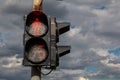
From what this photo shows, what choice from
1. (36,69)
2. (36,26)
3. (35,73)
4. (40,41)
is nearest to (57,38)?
(40,41)

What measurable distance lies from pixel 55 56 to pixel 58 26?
86cm

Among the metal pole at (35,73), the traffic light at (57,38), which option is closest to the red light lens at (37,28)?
the traffic light at (57,38)

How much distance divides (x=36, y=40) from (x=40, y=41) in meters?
0.10

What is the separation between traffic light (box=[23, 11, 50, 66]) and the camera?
7059mm

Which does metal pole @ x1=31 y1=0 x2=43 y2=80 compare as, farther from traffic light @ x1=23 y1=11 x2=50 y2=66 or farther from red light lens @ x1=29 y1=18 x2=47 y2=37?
red light lens @ x1=29 y1=18 x2=47 y2=37

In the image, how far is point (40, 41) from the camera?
721 cm

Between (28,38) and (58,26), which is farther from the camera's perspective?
(58,26)

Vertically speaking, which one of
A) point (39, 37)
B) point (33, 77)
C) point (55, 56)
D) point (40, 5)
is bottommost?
point (33, 77)

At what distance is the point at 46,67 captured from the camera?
7168mm

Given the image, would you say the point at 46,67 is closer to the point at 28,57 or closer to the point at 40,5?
the point at 28,57

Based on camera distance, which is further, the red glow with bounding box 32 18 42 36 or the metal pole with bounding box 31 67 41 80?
the red glow with bounding box 32 18 42 36

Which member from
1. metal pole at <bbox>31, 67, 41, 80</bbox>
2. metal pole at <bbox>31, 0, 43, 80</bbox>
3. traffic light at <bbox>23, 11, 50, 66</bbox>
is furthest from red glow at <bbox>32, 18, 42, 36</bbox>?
metal pole at <bbox>31, 67, 41, 80</bbox>

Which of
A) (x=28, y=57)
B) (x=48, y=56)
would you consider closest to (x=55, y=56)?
(x=48, y=56)

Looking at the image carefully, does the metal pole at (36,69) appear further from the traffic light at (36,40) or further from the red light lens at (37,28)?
the red light lens at (37,28)
